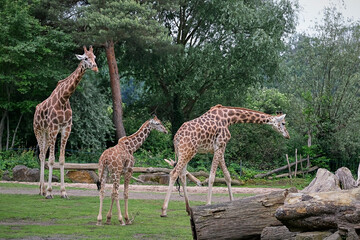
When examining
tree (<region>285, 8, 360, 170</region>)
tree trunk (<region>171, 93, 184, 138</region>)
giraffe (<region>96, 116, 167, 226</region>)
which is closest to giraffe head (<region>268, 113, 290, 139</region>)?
giraffe (<region>96, 116, 167, 226</region>)

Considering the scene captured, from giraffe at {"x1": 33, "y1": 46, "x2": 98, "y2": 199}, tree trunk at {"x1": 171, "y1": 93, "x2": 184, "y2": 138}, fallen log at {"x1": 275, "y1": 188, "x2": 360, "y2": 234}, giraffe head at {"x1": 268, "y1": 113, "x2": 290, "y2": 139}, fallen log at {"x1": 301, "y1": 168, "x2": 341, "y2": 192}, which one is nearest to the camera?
fallen log at {"x1": 275, "y1": 188, "x2": 360, "y2": 234}

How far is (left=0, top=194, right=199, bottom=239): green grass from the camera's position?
11750 mm

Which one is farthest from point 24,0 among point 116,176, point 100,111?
point 116,176

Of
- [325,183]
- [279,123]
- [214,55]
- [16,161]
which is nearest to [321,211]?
[325,183]

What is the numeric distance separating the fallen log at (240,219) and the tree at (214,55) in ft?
79.4

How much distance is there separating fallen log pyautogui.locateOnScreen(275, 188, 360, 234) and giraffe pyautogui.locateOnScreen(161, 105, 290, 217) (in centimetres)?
595

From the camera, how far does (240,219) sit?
9.56m

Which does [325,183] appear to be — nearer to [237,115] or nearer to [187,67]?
[237,115]

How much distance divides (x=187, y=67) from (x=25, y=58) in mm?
10796

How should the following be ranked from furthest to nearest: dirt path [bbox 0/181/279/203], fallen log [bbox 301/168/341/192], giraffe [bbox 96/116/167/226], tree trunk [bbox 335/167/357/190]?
1. dirt path [bbox 0/181/279/203]
2. giraffe [bbox 96/116/167/226]
3. tree trunk [bbox 335/167/357/190]
4. fallen log [bbox 301/168/341/192]

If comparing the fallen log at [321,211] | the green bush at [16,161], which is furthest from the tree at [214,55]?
the fallen log at [321,211]

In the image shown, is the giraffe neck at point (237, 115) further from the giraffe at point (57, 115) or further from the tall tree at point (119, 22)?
the tall tree at point (119, 22)

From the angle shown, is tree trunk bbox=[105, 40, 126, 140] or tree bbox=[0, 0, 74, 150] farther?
tree trunk bbox=[105, 40, 126, 140]

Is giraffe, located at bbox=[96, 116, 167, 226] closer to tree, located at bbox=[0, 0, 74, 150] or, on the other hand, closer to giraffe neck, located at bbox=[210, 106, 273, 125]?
giraffe neck, located at bbox=[210, 106, 273, 125]
